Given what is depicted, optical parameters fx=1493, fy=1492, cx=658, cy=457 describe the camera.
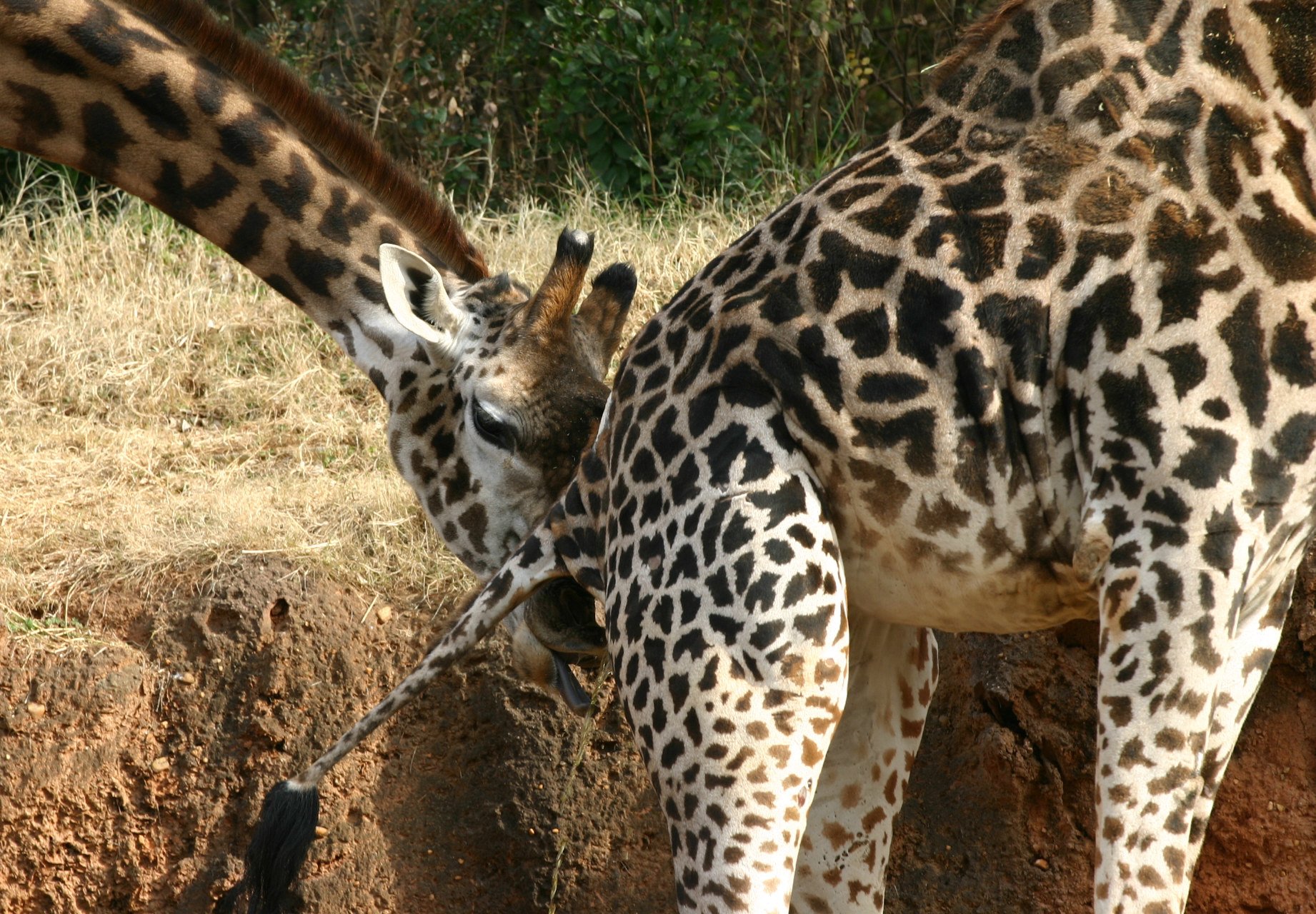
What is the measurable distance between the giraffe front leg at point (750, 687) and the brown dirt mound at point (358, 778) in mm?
1800

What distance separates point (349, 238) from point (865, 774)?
2715 millimetres

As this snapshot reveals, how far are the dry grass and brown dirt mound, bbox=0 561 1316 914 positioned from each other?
20 cm

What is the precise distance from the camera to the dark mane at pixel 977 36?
332cm

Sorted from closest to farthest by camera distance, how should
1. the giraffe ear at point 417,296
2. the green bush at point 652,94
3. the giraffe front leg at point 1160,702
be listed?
the giraffe front leg at point 1160,702, the giraffe ear at point 417,296, the green bush at point 652,94

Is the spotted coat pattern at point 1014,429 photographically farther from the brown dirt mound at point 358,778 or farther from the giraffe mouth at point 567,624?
the brown dirt mound at point 358,778

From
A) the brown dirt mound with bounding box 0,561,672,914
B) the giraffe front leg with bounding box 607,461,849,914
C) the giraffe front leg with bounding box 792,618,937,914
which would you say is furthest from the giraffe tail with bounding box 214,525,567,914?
the brown dirt mound with bounding box 0,561,672,914

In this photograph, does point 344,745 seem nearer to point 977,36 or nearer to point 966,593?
point 966,593

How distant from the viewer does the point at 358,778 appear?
5062mm

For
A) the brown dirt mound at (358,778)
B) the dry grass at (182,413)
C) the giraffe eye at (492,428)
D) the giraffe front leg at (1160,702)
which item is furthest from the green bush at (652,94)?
the giraffe front leg at (1160,702)

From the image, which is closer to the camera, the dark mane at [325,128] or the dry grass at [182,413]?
the dry grass at [182,413]

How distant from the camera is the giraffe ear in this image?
490cm

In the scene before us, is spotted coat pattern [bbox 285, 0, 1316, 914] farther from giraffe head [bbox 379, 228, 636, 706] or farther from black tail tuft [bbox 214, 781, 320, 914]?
giraffe head [bbox 379, 228, 636, 706]

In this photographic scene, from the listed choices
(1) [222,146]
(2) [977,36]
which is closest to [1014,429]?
(2) [977,36]

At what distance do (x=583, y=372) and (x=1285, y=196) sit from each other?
248 centimetres
